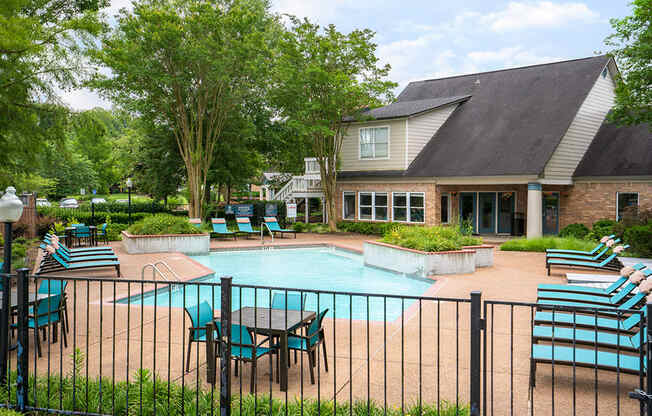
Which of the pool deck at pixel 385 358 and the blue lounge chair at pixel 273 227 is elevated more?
the blue lounge chair at pixel 273 227

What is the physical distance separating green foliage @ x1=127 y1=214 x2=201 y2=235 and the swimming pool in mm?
1430

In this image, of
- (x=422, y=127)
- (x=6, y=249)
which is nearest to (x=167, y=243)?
(x=6, y=249)

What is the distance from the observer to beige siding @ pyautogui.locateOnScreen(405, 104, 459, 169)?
27.0 meters

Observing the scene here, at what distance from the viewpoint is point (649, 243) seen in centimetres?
1662

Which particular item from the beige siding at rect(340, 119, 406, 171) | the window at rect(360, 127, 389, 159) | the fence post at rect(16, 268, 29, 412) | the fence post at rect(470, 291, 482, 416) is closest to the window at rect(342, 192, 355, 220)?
the beige siding at rect(340, 119, 406, 171)

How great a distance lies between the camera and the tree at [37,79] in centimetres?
1155

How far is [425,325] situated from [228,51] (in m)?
19.4

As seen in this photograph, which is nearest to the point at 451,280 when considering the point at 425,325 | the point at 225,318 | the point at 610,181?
the point at 425,325

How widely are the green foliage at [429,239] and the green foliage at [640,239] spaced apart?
17.5 ft

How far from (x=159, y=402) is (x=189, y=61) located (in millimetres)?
22168

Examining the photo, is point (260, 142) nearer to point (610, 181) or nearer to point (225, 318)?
point (610, 181)

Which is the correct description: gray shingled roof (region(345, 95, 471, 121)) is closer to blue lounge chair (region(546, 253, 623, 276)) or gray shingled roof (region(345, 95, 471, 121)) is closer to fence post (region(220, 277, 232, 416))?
blue lounge chair (region(546, 253, 623, 276))

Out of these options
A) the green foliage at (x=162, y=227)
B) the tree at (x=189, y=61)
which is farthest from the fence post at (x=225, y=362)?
the tree at (x=189, y=61)

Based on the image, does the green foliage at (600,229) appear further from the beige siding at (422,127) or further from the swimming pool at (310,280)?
the swimming pool at (310,280)
